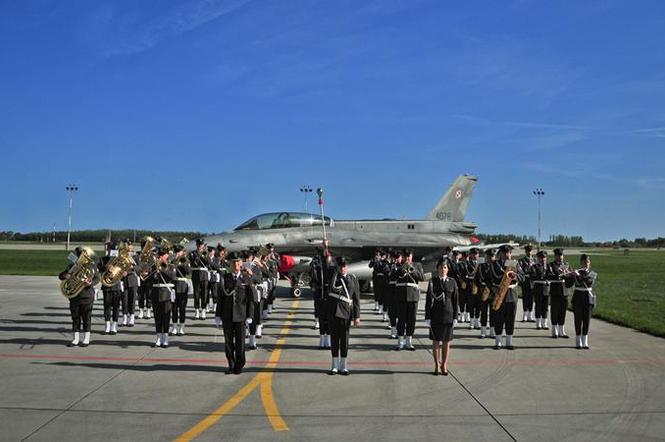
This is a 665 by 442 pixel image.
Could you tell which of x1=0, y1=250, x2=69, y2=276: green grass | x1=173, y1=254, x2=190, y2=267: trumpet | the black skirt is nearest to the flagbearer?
the black skirt

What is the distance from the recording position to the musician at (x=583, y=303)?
12461 mm

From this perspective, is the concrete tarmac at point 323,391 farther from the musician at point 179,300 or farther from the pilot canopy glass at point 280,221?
the pilot canopy glass at point 280,221

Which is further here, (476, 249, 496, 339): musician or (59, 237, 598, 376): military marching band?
(476, 249, 496, 339): musician

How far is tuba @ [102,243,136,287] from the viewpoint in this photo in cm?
1397

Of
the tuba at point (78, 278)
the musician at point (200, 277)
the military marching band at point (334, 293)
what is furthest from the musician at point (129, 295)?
the tuba at point (78, 278)

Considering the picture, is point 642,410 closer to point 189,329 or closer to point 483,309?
point 483,309

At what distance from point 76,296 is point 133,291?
11.1ft

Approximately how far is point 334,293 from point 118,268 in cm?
652

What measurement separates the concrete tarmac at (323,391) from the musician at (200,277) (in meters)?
3.42

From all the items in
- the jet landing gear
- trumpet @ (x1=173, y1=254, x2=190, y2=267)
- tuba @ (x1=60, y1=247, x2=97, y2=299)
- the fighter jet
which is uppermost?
the fighter jet

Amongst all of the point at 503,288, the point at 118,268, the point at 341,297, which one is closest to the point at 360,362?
the point at 341,297

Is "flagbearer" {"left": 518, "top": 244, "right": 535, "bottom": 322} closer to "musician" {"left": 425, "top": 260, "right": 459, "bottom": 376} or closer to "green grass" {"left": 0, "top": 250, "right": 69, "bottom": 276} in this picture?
"musician" {"left": 425, "top": 260, "right": 459, "bottom": 376}

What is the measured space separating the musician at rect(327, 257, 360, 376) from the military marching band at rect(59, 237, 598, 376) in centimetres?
2

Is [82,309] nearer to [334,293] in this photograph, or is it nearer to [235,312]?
[235,312]
